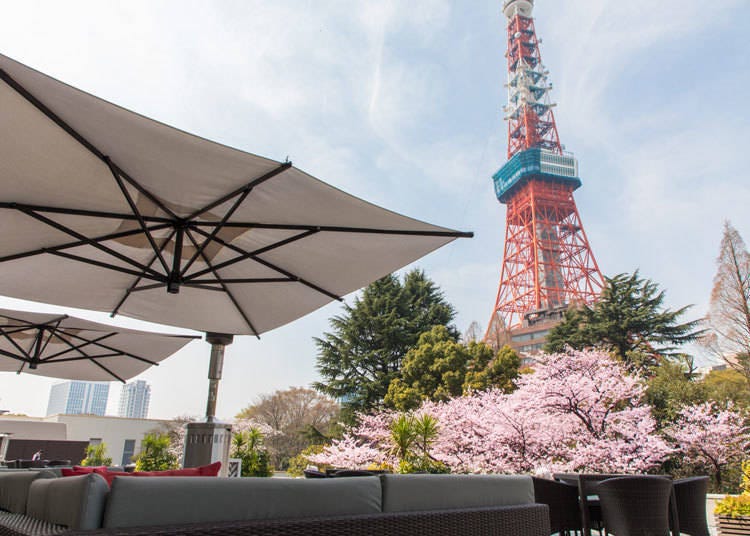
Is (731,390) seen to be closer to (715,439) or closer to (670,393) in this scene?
(670,393)

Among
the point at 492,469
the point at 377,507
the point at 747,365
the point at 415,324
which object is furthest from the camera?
the point at 415,324

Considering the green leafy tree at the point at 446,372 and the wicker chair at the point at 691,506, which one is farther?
the green leafy tree at the point at 446,372

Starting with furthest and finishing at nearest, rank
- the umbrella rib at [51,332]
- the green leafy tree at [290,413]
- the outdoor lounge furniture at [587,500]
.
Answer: the green leafy tree at [290,413] → the umbrella rib at [51,332] → the outdoor lounge furniture at [587,500]

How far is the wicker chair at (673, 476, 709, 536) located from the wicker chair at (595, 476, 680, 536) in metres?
0.51

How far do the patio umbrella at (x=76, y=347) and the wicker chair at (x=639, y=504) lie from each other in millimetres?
4437

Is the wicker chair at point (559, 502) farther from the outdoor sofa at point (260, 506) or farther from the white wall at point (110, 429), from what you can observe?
the white wall at point (110, 429)

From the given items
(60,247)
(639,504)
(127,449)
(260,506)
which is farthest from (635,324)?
(127,449)

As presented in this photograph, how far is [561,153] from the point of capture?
116 feet

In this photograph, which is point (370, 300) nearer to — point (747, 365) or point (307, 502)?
point (747, 365)

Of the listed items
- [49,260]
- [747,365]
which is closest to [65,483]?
[49,260]

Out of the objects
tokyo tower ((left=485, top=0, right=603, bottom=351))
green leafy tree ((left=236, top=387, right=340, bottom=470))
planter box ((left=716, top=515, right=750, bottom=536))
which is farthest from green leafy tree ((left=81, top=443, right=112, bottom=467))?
tokyo tower ((left=485, top=0, right=603, bottom=351))

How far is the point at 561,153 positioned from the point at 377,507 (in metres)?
37.8

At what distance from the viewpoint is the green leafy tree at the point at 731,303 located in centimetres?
1203

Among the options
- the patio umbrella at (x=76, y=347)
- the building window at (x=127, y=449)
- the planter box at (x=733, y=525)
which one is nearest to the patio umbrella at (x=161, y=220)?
the patio umbrella at (x=76, y=347)
